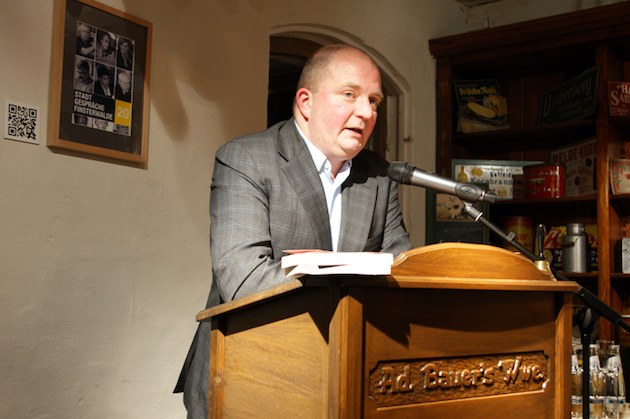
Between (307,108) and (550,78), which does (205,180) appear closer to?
(307,108)

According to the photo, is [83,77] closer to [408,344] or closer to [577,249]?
[408,344]

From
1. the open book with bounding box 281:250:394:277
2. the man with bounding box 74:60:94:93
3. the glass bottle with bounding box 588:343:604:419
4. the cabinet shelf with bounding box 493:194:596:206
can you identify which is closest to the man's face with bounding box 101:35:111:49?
the man with bounding box 74:60:94:93

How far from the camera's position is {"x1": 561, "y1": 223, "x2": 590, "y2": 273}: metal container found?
3314 mm

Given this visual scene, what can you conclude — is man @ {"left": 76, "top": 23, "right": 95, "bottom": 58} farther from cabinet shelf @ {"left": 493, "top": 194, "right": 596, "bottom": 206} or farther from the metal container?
the metal container

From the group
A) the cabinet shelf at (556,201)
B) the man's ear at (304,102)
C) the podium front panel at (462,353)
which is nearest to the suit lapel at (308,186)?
the man's ear at (304,102)

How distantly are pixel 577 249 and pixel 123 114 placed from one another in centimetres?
268

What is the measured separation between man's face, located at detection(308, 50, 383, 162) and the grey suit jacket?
9 cm

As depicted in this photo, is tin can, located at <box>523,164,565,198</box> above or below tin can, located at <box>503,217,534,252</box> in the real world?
above

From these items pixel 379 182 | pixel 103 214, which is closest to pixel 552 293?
pixel 379 182

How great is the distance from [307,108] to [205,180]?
0.87 m

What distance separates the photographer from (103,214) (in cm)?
193

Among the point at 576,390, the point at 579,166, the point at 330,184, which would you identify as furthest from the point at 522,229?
the point at 330,184

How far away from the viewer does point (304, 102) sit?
1.59 m

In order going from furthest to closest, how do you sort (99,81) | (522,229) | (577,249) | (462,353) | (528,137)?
(528,137), (522,229), (577,249), (99,81), (462,353)
